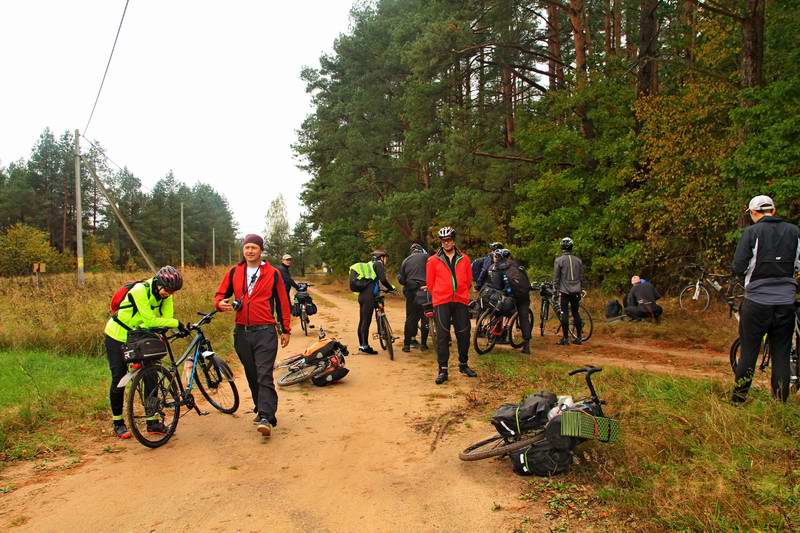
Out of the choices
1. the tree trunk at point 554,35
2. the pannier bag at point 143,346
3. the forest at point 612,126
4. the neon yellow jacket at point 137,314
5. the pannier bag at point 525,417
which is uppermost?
the tree trunk at point 554,35

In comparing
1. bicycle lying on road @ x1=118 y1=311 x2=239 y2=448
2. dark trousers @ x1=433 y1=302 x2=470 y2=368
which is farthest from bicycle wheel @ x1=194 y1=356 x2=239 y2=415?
dark trousers @ x1=433 y1=302 x2=470 y2=368

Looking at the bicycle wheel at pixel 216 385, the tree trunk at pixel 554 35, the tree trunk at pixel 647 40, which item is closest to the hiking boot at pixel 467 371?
the bicycle wheel at pixel 216 385

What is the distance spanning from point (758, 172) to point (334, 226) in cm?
2999

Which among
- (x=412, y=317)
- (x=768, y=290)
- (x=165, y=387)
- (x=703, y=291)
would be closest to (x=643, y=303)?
(x=703, y=291)

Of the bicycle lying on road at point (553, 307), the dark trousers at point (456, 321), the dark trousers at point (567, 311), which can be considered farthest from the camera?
the bicycle lying on road at point (553, 307)

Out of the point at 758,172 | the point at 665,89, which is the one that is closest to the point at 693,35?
the point at 665,89

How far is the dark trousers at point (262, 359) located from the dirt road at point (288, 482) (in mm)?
332

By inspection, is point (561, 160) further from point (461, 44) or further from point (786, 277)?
point (786, 277)

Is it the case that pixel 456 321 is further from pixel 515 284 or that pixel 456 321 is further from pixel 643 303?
pixel 643 303

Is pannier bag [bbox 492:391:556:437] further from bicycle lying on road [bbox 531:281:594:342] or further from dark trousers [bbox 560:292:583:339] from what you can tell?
bicycle lying on road [bbox 531:281:594:342]

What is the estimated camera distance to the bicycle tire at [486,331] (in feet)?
28.7

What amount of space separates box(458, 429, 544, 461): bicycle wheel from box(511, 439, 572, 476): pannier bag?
1.7 inches

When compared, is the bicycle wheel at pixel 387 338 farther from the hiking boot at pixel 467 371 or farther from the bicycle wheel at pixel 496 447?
the bicycle wheel at pixel 496 447

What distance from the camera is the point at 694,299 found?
12.3 metres
